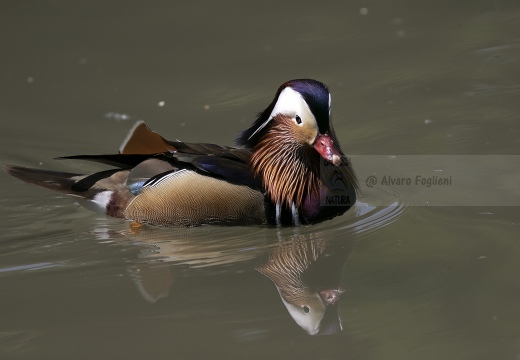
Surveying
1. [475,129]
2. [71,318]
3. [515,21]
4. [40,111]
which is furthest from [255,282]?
[515,21]

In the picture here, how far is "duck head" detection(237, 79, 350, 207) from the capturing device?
521 centimetres

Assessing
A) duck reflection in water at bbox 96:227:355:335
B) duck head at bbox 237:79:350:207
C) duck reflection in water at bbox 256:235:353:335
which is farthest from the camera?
duck head at bbox 237:79:350:207

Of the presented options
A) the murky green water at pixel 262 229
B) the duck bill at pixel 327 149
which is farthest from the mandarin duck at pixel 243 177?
the murky green water at pixel 262 229

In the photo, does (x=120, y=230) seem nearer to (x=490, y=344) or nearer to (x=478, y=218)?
(x=478, y=218)

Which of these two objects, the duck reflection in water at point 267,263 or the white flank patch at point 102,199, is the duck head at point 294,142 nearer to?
the duck reflection in water at point 267,263

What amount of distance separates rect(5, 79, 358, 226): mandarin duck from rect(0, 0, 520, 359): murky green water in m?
0.12

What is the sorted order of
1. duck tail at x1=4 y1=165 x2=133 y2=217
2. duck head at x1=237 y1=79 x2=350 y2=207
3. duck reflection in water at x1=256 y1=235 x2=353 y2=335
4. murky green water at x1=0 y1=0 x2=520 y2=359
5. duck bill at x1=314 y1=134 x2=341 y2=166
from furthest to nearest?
duck tail at x1=4 y1=165 x2=133 y2=217 → duck head at x1=237 y1=79 x2=350 y2=207 → duck bill at x1=314 y1=134 x2=341 y2=166 → duck reflection in water at x1=256 y1=235 x2=353 y2=335 → murky green water at x1=0 y1=0 x2=520 y2=359

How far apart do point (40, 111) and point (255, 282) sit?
3391 mm

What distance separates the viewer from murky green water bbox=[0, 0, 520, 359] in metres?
3.96

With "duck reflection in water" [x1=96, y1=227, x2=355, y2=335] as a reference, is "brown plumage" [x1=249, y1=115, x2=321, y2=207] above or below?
above

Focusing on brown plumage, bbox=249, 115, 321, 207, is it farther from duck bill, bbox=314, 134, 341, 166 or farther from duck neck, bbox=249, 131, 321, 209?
duck bill, bbox=314, 134, 341, 166

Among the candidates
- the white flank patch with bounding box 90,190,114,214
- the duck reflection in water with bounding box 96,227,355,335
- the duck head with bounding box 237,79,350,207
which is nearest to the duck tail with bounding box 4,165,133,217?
the white flank patch with bounding box 90,190,114,214

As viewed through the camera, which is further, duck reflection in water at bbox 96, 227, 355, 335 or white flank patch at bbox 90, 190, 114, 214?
white flank patch at bbox 90, 190, 114, 214

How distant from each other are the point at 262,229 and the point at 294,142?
1.95 feet
